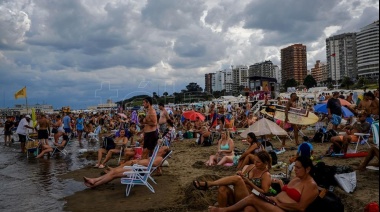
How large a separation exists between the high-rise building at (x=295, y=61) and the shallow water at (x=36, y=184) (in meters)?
141

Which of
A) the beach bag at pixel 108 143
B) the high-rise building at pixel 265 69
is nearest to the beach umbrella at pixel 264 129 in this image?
the beach bag at pixel 108 143

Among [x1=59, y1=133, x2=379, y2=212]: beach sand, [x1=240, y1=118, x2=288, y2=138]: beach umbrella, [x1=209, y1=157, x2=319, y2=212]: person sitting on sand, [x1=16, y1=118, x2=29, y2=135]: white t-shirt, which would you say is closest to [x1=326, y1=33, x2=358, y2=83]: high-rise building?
[x1=240, y1=118, x2=288, y2=138]: beach umbrella

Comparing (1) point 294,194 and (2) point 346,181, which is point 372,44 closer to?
(1) point 294,194

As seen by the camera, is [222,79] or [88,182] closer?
[88,182]

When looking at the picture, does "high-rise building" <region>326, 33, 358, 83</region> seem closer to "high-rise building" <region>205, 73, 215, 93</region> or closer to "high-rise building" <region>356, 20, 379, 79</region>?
"high-rise building" <region>205, 73, 215, 93</region>

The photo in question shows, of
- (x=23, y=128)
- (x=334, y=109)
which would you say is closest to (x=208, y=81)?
(x=23, y=128)

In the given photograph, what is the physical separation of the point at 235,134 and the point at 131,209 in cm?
1131

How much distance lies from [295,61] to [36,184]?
479 feet

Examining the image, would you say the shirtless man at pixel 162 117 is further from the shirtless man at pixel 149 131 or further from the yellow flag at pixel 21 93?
the yellow flag at pixel 21 93

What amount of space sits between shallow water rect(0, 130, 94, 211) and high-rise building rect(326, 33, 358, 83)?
103 m

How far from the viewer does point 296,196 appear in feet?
11.8

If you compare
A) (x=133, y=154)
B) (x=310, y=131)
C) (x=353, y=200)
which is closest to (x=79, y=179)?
(x=133, y=154)

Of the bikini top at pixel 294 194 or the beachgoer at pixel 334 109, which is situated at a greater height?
the beachgoer at pixel 334 109

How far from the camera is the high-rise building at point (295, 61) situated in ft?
470
